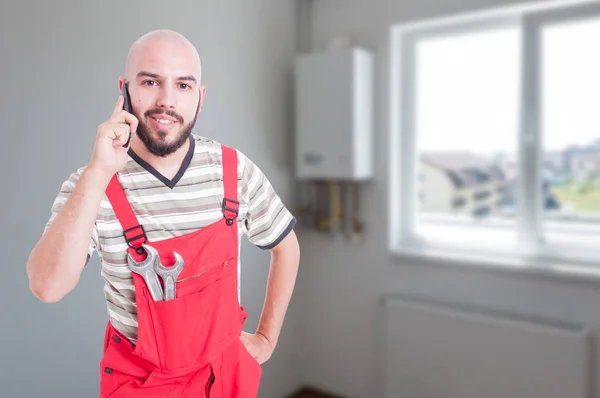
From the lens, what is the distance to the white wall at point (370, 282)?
2250mm

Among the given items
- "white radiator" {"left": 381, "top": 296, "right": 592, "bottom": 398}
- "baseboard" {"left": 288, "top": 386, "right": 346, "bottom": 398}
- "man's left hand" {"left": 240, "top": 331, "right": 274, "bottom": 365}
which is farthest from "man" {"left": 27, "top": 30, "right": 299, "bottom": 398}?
"baseboard" {"left": 288, "top": 386, "right": 346, "bottom": 398}

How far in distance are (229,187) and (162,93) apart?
0.85 feet

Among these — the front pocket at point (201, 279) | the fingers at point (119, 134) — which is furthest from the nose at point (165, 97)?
the front pocket at point (201, 279)

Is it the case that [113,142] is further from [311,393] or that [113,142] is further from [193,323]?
[311,393]

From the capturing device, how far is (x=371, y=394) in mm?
2635

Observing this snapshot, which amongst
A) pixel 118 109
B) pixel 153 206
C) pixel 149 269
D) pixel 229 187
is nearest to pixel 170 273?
pixel 149 269

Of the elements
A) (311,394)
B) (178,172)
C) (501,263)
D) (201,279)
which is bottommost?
(311,394)

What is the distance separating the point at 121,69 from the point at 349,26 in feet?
4.71

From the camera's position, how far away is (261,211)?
Answer: 1345 mm

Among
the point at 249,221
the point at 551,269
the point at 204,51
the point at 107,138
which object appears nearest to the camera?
the point at 107,138

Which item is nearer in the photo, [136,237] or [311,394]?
[136,237]

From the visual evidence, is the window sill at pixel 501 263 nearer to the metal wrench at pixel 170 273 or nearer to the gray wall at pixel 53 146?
the gray wall at pixel 53 146

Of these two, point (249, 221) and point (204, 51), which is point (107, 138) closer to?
point (249, 221)

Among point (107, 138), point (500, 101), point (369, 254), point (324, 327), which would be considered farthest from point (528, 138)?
point (107, 138)
